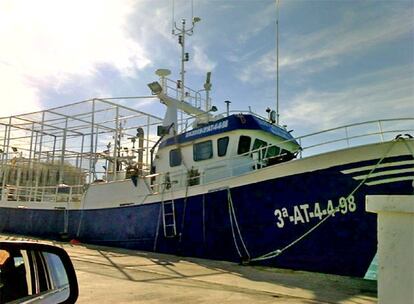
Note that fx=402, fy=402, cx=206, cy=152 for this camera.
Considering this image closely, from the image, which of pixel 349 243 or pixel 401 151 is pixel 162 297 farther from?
pixel 401 151

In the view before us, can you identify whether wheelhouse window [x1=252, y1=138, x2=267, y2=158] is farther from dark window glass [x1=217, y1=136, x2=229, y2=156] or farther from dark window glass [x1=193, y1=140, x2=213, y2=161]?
dark window glass [x1=193, y1=140, x2=213, y2=161]

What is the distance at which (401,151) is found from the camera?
350 inches

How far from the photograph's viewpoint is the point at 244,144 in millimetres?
12758

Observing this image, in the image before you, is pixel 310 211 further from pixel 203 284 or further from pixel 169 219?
pixel 169 219

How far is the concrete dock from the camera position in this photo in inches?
251

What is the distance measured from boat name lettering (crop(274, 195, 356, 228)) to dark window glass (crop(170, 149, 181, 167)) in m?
4.77

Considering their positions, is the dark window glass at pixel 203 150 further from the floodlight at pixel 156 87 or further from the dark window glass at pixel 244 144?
the floodlight at pixel 156 87

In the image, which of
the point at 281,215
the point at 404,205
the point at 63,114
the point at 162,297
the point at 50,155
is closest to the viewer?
the point at 404,205

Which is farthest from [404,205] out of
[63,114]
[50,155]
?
[50,155]

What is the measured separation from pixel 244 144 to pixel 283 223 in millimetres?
3319

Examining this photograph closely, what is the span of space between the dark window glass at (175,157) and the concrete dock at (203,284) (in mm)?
3911

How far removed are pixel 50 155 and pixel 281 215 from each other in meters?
A: 16.4

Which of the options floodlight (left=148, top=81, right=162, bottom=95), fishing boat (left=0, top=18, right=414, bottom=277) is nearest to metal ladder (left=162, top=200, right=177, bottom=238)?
fishing boat (left=0, top=18, right=414, bottom=277)

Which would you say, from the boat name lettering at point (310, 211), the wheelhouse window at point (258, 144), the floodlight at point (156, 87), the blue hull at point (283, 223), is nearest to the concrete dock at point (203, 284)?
the blue hull at point (283, 223)
